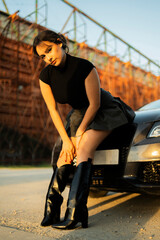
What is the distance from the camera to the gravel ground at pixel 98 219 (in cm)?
152

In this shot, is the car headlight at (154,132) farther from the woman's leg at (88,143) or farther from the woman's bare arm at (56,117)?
the woman's bare arm at (56,117)

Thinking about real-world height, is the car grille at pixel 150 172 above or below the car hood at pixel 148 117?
below

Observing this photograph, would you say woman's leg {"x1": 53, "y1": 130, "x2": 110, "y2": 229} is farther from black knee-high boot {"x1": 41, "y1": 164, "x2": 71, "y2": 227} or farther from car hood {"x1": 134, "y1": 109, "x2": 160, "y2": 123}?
car hood {"x1": 134, "y1": 109, "x2": 160, "y2": 123}

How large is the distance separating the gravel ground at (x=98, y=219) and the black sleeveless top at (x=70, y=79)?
91 centimetres

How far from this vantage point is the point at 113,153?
193cm

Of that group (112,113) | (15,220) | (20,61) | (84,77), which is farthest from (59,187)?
(20,61)

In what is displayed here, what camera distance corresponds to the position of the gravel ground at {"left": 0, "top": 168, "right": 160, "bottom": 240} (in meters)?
1.52

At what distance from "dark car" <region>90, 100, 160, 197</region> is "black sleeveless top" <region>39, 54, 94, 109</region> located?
1.39 feet

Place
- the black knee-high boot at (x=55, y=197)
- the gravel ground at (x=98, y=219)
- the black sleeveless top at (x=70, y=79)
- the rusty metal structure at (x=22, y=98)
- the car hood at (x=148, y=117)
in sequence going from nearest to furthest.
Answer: the gravel ground at (x=98, y=219), the black knee-high boot at (x=55, y=197), the black sleeveless top at (x=70, y=79), the car hood at (x=148, y=117), the rusty metal structure at (x=22, y=98)

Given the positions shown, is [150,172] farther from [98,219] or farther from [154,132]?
[98,219]

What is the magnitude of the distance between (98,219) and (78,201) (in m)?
0.45

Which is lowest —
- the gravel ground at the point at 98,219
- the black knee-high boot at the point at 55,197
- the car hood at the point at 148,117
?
the gravel ground at the point at 98,219

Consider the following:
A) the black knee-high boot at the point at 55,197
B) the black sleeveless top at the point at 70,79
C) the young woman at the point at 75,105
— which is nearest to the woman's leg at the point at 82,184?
the young woman at the point at 75,105

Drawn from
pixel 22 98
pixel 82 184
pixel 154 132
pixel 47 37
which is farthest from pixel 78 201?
pixel 22 98
